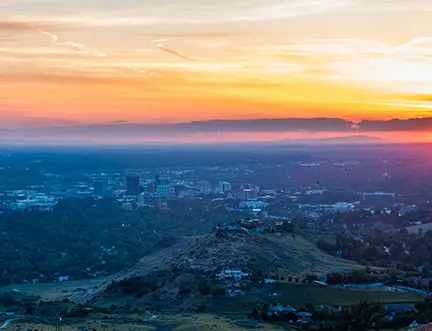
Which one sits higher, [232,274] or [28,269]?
[232,274]

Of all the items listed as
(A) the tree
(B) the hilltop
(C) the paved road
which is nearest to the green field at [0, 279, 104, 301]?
(B) the hilltop

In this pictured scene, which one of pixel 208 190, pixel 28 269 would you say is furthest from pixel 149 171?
pixel 28 269

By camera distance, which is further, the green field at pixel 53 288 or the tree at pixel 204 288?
the green field at pixel 53 288

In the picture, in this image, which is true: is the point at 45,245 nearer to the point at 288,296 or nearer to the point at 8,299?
the point at 8,299

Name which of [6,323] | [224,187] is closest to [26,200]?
[224,187]

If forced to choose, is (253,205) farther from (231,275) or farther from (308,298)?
(308,298)

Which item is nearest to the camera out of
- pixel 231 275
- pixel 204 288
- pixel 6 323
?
pixel 6 323

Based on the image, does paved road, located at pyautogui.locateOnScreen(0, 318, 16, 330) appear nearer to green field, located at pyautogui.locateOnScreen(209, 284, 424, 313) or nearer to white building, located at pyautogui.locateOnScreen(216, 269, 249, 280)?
green field, located at pyautogui.locateOnScreen(209, 284, 424, 313)

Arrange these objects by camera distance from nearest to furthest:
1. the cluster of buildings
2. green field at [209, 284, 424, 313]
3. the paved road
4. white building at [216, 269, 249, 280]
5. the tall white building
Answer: the paved road → green field at [209, 284, 424, 313] → white building at [216, 269, 249, 280] → the cluster of buildings → the tall white building

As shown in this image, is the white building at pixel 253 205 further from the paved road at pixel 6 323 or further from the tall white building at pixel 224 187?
the paved road at pixel 6 323

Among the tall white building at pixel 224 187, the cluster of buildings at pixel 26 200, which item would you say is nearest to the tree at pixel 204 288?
the cluster of buildings at pixel 26 200

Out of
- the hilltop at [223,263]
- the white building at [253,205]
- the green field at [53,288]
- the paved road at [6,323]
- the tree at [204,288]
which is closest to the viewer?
the paved road at [6,323]
